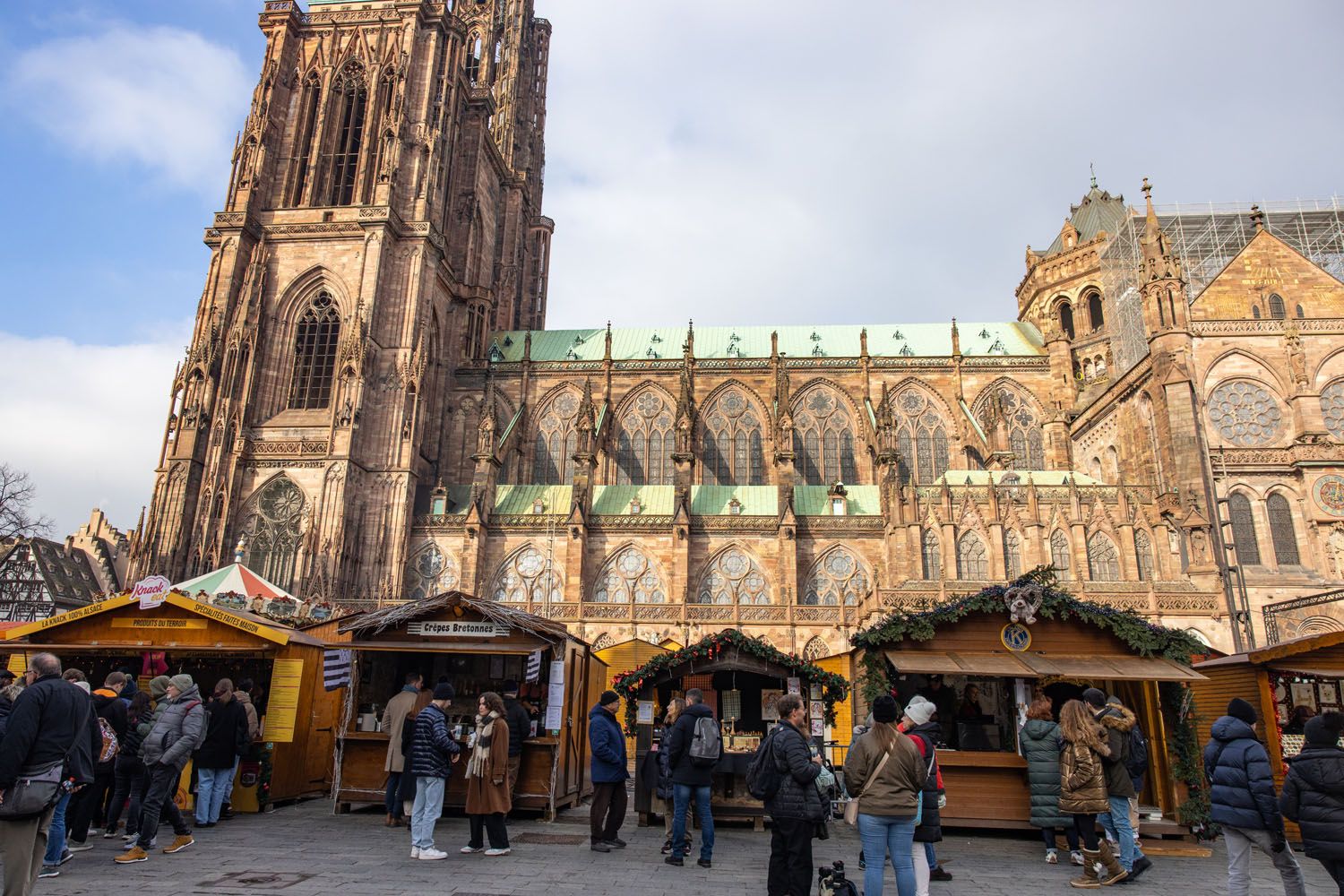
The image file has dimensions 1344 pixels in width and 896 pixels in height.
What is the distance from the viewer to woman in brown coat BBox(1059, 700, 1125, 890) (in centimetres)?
990

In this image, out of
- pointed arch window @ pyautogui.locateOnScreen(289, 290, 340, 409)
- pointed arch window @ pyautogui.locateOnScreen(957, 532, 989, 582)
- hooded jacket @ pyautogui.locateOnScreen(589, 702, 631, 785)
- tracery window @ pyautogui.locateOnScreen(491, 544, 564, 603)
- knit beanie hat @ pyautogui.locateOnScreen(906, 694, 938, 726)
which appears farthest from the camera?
pointed arch window @ pyautogui.locateOnScreen(289, 290, 340, 409)

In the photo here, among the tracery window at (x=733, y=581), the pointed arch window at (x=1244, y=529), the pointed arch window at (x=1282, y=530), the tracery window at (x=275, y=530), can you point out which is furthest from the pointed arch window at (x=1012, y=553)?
the tracery window at (x=275, y=530)

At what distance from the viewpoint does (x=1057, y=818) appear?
1087 cm

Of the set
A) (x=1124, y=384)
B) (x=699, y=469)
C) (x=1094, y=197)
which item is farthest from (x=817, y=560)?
(x=1094, y=197)

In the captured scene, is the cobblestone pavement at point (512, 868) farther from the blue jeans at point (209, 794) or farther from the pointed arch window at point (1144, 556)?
the pointed arch window at point (1144, 556)

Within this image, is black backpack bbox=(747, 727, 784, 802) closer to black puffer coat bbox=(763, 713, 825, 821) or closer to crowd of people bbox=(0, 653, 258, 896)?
black puffer coat bbox=(763, 713, 825, 821)

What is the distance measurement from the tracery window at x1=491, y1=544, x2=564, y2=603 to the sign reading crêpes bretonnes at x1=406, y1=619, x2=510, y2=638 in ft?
80.2

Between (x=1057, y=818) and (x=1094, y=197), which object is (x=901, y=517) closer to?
(x=1057, y=818)

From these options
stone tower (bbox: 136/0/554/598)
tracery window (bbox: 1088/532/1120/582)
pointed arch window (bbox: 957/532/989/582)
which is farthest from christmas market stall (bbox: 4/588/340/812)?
tracery window (bbox: 1088/532/1120/582)

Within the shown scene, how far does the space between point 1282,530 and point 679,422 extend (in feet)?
80.5

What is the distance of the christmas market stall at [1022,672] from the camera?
12.7m

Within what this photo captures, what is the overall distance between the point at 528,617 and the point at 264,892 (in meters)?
6.11

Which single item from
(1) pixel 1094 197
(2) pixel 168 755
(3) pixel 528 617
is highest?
(1) pixel 1094 197

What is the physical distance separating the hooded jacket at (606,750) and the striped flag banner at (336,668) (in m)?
4.70
